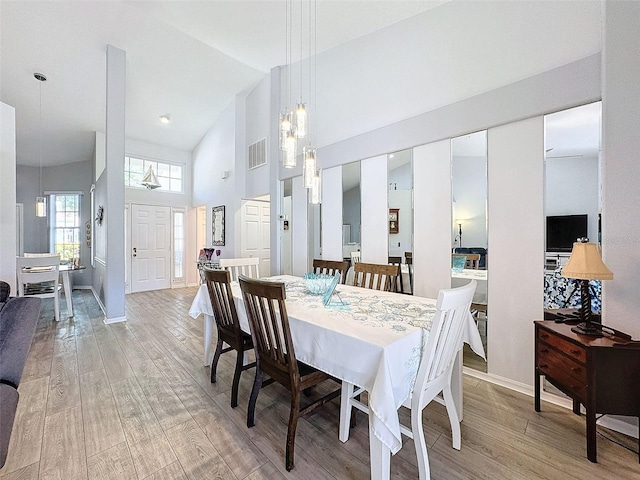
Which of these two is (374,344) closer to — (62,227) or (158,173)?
(158,173)

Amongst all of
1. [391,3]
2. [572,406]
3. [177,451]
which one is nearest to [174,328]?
[177,451]

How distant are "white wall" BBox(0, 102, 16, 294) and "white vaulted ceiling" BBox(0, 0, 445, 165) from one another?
3.44 ft

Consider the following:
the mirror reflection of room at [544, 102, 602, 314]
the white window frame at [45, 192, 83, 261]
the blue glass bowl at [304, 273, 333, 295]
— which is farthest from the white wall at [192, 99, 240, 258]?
the mirror reflection of room at [544, 102, 602, 314]

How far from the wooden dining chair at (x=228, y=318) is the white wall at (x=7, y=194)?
2.99 meters

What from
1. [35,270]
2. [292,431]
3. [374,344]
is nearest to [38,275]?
[35,270]

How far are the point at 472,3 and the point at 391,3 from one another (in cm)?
81

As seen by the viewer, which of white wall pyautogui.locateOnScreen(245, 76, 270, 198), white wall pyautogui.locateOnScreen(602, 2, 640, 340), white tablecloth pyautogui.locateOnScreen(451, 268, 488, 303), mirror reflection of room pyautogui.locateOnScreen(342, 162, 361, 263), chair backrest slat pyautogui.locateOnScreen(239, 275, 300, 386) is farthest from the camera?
white wall pyautogui.locateOnScreen(245, 76, 270, 198)

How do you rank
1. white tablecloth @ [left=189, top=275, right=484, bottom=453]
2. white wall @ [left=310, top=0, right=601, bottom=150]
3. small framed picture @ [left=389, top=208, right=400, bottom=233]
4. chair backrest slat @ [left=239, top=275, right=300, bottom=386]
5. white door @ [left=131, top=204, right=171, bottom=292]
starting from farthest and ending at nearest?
white door @ [left=131, top=204, right=171, bottom=292], small framed picture @ [left=389, top=208, right=400, bottom=233], white wall @ [left=310, top=0, right=601, bottom=150], chair backrest slat @ [left=239, top=275, right=300, bottom=386], white tablecloth @ [left=189, top=275, right=484, bottom=453]

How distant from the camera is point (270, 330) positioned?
171 centimetres

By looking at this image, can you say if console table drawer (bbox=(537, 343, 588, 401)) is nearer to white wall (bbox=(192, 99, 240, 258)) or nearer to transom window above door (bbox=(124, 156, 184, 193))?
white wall (bbox=(192, 99, 240, 258))

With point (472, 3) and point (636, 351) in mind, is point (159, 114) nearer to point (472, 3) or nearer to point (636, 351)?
point (472, 3)

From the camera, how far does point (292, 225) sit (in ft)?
14.7

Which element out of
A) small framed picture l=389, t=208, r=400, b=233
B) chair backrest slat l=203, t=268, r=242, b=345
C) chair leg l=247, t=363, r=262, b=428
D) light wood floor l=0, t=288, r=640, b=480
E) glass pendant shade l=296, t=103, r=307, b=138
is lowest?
light wood floor l=0, t=288, r=640, b=480

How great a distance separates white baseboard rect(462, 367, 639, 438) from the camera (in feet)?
5.79
